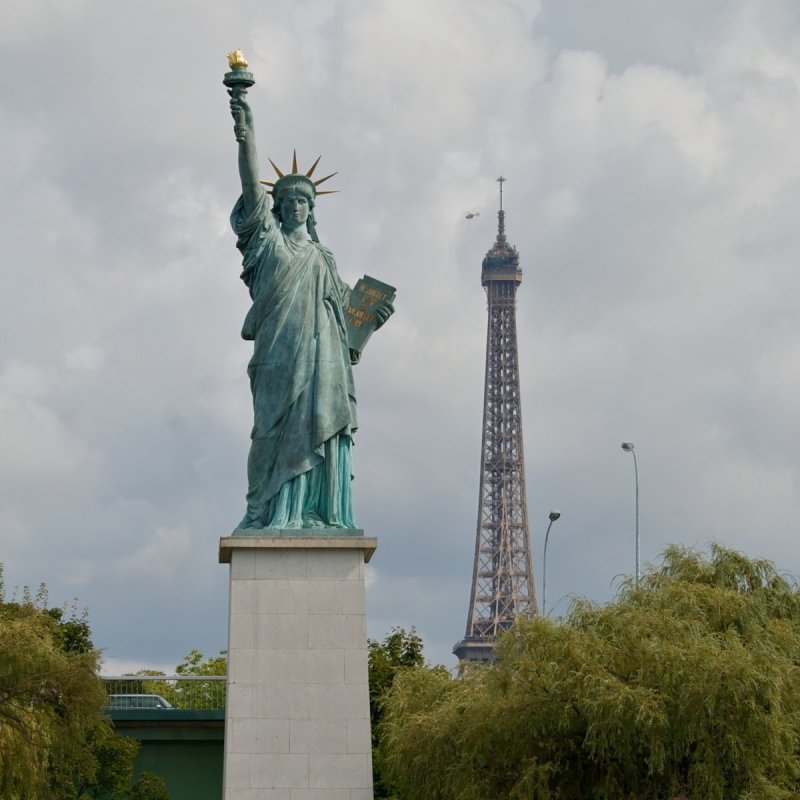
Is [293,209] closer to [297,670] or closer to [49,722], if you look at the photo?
[297,670]

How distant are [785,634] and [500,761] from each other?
4.55 meters

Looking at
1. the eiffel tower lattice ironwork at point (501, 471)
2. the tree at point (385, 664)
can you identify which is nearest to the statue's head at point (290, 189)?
the tree at point (385, 664)

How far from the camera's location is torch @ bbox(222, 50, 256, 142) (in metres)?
23.8

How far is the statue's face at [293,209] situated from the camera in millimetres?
24703

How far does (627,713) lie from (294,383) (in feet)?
20.2

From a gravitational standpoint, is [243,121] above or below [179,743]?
above

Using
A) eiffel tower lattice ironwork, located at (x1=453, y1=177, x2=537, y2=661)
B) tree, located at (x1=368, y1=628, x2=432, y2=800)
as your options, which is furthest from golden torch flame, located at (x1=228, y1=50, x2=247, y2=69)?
eiffel tower lattice ironwork, located at (x1=453, y1=177, x2=537, y2=661)

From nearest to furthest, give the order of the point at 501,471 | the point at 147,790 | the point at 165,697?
the point at 147,790 → the point at 165,697 → the point at 501,471

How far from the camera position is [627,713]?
894 inches

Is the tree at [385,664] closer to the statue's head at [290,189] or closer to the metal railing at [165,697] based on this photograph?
the metal railing at [165,697]

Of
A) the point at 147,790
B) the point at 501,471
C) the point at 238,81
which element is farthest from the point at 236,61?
the point at 501,471

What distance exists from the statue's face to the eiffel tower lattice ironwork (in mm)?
71886

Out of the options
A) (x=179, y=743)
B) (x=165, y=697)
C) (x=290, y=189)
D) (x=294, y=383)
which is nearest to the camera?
(x=294, y=383)

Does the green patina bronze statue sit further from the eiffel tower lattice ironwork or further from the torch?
the eiffel tower lattice ironwork
